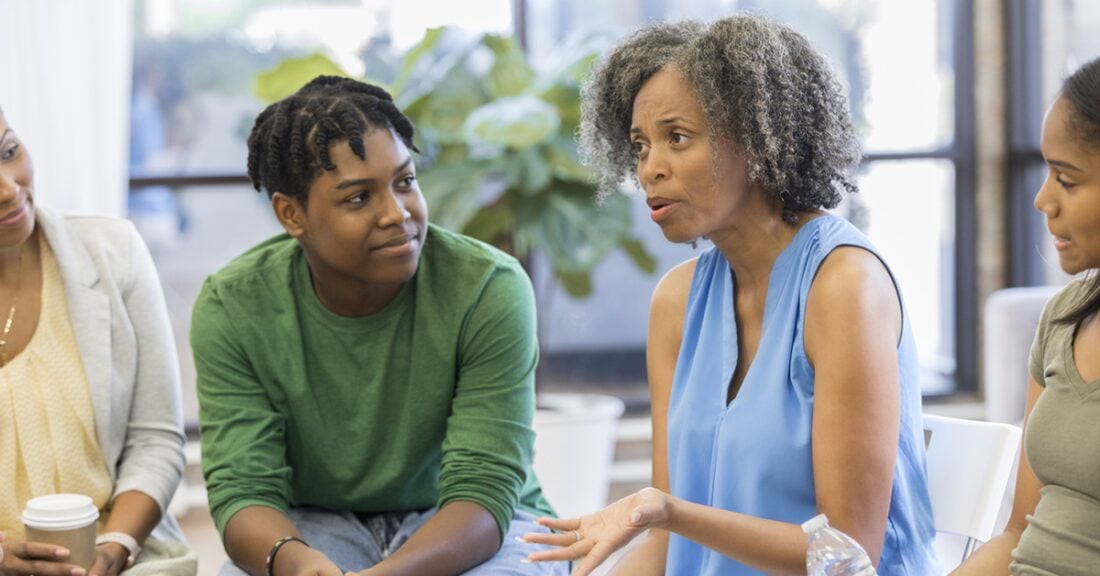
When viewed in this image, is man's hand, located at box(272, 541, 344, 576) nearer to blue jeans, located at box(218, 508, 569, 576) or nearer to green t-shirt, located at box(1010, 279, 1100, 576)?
blue jeans, located at box(218, 508, 569, 576)

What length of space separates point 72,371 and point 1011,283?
3.30 m

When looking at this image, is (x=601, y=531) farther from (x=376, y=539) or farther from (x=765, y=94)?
(x=376, y=539)

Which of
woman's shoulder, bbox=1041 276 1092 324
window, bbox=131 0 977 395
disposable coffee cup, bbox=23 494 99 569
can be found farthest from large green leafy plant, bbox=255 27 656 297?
woman's shoulder, bbox=1041 276 1092 324

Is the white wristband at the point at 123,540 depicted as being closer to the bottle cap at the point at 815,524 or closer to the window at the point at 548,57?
the bottle cap at the point at 815,524

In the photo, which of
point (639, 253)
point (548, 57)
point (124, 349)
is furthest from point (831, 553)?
point (548, 57)

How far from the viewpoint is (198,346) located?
220cm

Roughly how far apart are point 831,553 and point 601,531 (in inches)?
11.6

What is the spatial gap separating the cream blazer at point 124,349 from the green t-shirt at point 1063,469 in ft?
4.64

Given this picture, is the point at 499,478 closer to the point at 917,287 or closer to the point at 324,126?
the point at 324,126

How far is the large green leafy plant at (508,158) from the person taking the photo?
3615 mm

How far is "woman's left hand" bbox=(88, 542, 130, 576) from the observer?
204 cm

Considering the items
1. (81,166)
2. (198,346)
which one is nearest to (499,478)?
(198,346)

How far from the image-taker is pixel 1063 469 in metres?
1.50

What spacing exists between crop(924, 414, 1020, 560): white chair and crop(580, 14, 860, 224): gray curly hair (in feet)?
1.24
